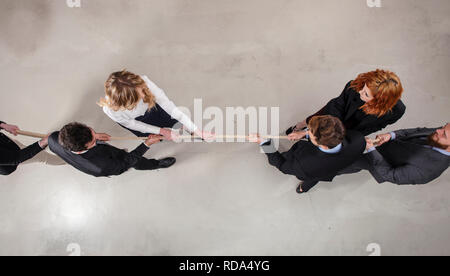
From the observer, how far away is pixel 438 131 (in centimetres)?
180

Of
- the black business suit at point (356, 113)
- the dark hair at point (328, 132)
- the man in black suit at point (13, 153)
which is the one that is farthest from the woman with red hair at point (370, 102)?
the man in black suit at point (13, 153)

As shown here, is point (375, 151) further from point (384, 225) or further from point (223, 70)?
point (223, 70)

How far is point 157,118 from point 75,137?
636 millimetres

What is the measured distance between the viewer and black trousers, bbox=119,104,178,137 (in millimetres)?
2004

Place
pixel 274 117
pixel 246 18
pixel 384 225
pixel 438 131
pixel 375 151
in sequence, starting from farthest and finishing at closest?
pixel 246 18
pixel 274 117
pixel 384 225
pixel 375 151
pixel 438 131

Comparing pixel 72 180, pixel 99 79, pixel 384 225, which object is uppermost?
pixel 99 79

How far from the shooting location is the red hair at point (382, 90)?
5.59 feet

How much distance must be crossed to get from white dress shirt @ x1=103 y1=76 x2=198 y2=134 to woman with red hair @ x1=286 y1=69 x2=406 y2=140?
3.96 ft

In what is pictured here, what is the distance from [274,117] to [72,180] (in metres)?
2.33

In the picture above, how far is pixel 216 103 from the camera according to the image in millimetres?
2959

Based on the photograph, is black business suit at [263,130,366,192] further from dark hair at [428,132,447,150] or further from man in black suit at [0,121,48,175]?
man in black suit at [0,121,48,175]

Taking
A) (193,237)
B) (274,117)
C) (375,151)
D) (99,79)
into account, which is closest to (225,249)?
(193,237)
